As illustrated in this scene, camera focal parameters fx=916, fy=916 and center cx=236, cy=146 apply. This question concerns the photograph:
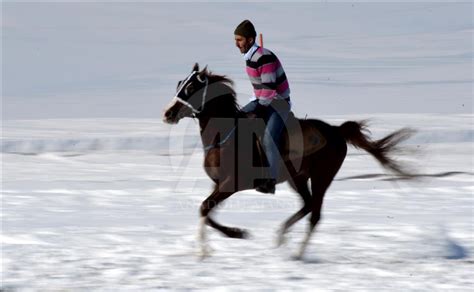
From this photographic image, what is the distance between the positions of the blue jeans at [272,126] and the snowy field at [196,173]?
0.87m

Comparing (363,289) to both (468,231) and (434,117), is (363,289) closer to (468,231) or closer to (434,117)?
(468,231)

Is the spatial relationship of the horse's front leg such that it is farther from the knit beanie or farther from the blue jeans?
the knit beanie

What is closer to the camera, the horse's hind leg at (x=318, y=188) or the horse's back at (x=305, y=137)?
the horse's back at (x=305, y=137)

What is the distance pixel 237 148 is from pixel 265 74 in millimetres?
710

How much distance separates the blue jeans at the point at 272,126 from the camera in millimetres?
8281

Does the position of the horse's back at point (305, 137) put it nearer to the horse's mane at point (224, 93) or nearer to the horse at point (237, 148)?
the horse at point (237, 148)

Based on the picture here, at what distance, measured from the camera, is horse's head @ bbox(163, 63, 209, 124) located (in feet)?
26.2

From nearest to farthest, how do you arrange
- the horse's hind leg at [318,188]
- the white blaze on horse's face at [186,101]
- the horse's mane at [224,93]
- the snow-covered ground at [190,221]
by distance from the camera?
the snow-covered ground at [190,221] → the white blaze on horse's face at [186,101] → the horse's mane at [224,93] → the horse's hind leg at [318,188]

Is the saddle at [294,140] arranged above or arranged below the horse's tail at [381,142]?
above

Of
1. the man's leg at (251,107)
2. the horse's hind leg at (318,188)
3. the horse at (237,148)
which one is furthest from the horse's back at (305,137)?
the man's leg at (251,107)

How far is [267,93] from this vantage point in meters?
8.24

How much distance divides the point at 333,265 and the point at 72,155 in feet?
29.6

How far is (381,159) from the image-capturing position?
30.5 feet

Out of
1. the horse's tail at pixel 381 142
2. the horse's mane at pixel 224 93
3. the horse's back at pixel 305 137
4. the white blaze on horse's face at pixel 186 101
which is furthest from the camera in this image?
the horse's tail at pixel 381 142
